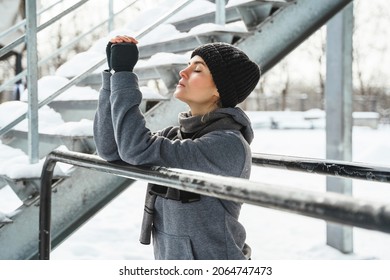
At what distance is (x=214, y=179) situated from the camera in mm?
1017

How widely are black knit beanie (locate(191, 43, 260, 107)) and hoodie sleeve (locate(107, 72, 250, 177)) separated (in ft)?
0.60

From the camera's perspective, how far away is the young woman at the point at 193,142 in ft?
4.44

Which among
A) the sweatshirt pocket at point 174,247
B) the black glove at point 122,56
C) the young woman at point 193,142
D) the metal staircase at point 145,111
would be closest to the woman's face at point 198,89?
the young woman at point 193,142

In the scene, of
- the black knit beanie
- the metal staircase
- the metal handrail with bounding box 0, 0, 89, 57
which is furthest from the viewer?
the metal handrail with bounding box 0, 0, 89, 57

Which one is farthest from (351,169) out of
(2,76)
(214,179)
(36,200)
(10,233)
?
(2,76)

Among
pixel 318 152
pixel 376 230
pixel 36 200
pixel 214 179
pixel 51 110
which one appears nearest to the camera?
pixel 376 230

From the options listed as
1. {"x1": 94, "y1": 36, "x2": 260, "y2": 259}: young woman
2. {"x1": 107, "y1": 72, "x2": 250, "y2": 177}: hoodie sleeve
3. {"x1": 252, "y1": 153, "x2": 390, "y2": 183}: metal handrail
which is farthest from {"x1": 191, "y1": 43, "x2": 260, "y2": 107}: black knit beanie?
{"x1": 252, "y1": 153, "x2": 390, "y2": 183}: metal handrail

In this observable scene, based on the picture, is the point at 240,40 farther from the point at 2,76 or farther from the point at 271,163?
the point at 2,76

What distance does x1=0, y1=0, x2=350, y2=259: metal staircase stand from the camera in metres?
2.29

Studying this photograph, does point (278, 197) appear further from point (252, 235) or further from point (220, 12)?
point (252, 235)

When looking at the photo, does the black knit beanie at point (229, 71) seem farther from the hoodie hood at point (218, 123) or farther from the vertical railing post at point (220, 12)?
the vertical railing post at point (220, 12)

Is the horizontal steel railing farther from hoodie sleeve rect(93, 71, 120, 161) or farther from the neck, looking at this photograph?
the neck

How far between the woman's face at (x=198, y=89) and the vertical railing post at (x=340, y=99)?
2452mm

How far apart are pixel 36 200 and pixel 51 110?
1.16 m
